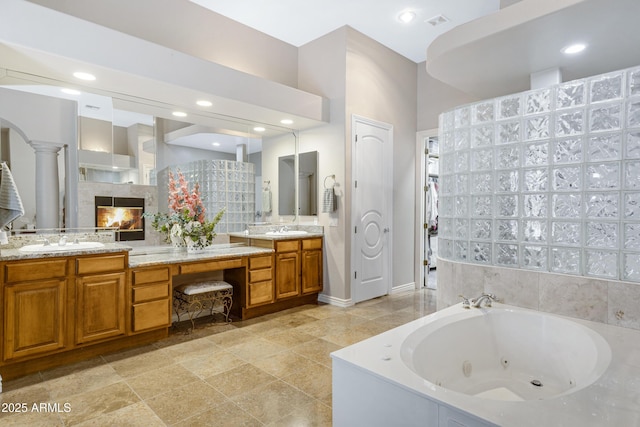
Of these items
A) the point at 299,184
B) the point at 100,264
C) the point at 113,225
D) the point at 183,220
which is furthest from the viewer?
the point at 299,184

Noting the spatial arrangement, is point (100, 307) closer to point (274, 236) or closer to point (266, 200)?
point (274, 236)

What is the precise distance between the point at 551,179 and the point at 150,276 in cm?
318

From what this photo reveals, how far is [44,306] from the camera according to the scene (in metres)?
2.52

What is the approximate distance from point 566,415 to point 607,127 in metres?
1.86

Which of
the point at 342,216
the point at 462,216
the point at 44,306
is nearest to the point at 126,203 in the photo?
the point at 44,306

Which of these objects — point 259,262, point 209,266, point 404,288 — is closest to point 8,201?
point 209,266

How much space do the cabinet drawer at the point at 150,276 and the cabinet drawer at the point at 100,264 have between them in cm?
14

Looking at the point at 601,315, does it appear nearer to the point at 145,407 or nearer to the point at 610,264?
the point at 610,264

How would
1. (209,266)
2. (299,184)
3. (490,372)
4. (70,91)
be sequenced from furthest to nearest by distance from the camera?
(299,184) → (209,266) → (70,91) → (490,372)

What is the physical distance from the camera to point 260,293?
3.84 meters

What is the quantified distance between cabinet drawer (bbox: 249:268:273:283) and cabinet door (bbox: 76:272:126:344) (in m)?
1.23

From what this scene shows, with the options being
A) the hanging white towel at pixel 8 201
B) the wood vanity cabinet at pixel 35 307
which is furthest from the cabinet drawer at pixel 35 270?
the hanging white towel at pixel 8 201

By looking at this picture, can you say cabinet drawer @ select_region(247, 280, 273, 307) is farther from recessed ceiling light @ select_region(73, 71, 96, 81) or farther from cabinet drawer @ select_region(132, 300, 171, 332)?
recessed ceiling light @ select_region(73, 71, 96, 81)

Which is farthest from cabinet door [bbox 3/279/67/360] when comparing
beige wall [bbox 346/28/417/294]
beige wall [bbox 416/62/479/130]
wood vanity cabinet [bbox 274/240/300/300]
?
beige wall [bbox 416/62/479/130]
